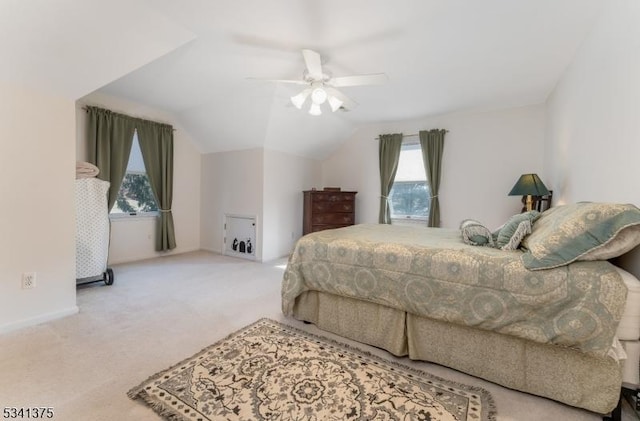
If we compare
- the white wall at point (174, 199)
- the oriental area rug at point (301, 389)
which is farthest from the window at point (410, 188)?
the white wall at point (174, 199)

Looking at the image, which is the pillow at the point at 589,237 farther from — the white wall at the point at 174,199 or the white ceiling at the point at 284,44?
the white wall at the point at 174,199

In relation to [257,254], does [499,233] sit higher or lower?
higher

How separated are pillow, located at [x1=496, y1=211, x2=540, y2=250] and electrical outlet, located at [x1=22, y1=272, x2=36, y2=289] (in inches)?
146

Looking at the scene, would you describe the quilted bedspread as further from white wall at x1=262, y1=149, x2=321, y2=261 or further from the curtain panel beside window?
the curtain panel beside window

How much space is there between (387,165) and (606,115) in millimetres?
3273

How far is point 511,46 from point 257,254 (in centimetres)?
433

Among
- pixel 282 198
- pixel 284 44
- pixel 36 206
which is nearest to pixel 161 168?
pixel 282 198

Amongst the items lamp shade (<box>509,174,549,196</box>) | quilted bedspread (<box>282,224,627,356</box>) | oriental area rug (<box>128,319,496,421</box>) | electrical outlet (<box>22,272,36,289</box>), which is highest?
lamp shade (<box>509,174,549,196</box>)

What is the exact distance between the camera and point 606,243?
54.8 inches

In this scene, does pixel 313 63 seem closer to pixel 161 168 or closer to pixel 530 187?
pixel 530 187

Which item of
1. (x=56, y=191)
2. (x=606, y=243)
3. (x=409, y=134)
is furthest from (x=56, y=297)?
(x=409, y=134)

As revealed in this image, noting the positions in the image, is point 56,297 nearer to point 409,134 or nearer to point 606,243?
point 606,243

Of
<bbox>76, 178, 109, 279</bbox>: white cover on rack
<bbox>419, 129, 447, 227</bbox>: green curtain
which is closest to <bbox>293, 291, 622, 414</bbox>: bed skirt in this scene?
<bbox>76, 178, 109, 279</bbox>: white cover on rack

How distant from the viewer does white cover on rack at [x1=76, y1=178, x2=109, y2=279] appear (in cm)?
314
